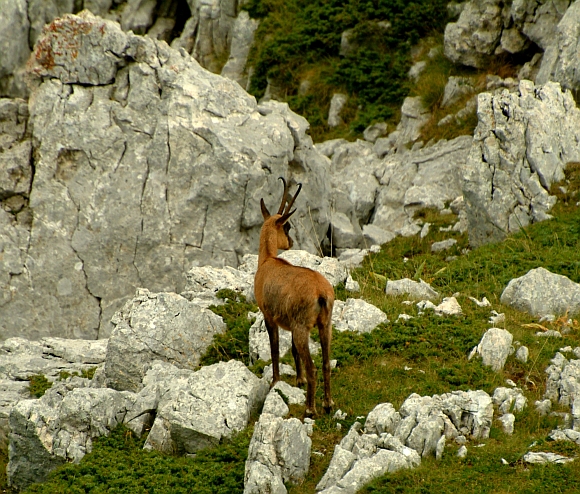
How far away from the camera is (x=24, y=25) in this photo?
23.9 m

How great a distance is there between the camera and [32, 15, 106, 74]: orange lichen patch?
19.9 meters

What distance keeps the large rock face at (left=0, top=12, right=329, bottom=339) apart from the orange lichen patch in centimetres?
3

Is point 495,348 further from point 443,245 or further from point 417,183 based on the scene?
point 417,183

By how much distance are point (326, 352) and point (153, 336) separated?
330 cm

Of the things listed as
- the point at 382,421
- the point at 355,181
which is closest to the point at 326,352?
the point at 382,421

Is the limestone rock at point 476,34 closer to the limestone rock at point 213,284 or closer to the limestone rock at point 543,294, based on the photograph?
the limestone rock at point 543,294

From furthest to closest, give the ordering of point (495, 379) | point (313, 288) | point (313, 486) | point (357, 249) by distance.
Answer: point (357, 249), point (495, 379), point (313, 288), point (313, 486)

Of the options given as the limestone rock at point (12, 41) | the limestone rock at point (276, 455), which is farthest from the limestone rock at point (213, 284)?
the limestone rock at point (12, 41)

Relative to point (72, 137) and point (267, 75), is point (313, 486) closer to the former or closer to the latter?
point (72, 137)

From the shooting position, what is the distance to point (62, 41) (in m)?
20.0

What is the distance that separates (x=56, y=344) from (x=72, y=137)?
5702 millimetres

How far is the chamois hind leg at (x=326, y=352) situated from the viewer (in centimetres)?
1048

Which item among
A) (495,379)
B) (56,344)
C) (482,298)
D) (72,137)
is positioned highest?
(72,137)

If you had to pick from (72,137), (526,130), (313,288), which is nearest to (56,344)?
(72,137)
